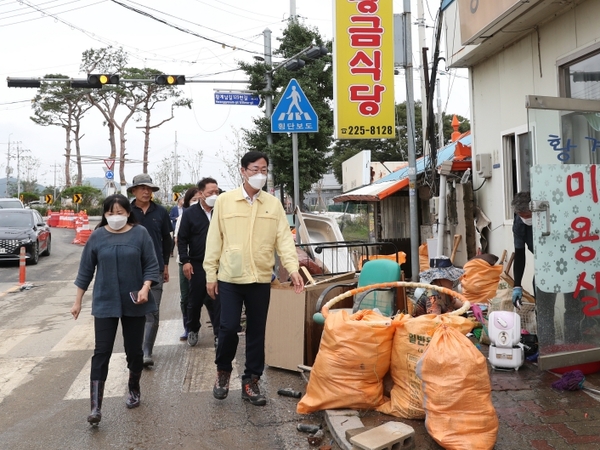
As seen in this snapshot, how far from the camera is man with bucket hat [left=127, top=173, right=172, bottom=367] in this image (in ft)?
20.7

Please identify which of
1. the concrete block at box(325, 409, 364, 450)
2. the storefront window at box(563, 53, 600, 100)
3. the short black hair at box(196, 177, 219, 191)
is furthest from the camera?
the short black hair at box(196, 177, 219, 191)

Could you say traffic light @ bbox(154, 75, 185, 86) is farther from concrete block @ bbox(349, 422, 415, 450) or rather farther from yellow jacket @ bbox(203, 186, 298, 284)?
concrete block @ bbox(349, 422, 415, 450)

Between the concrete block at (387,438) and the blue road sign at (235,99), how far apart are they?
15.3 meters

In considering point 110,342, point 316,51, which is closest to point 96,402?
point 110,342

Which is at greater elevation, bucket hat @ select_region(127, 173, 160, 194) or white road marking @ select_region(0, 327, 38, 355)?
bucket hat @ select_region(127, 173, 160, 194)

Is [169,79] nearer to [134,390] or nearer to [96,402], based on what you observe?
[134,390]

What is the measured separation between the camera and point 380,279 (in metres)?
5.61

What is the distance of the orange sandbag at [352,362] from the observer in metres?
4.39

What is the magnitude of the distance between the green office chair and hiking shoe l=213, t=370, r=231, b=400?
3.22 ft

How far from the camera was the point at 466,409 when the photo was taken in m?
3.76

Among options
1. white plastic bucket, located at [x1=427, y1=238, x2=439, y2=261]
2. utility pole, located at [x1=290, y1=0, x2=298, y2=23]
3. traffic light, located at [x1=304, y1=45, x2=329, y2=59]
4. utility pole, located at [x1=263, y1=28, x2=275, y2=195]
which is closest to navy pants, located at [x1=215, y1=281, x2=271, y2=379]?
white plastic bucket, located at [x1=427, y1=238, x2=439, y2=261]

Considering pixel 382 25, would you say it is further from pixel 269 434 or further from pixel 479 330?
pixel 269 434

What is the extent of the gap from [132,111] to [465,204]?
43531 millimetres

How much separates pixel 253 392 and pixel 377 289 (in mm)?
1417
